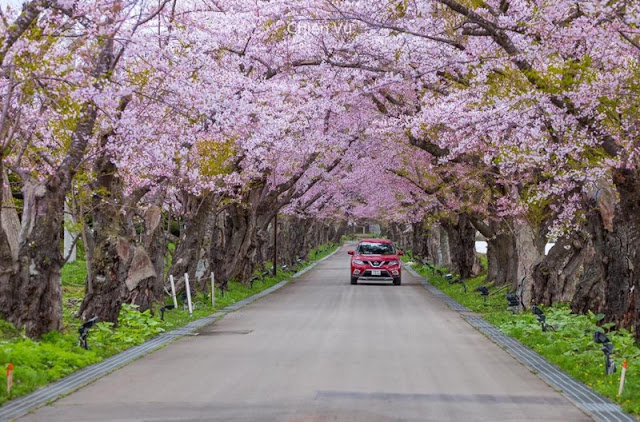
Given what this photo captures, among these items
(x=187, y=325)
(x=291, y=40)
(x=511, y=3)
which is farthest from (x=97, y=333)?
(x=291, y=40)

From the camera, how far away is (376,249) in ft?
129

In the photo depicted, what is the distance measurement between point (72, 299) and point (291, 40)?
916 cm

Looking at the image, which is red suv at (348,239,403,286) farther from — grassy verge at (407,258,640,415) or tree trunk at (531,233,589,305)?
tree trunk at (531,233,589,305)

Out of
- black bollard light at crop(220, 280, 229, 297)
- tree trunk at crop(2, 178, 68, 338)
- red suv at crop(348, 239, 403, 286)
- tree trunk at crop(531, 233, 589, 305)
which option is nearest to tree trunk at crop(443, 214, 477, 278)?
red suv at crop(348, 239, 403, 286)

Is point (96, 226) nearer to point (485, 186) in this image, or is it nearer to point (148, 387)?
point (148, 387)

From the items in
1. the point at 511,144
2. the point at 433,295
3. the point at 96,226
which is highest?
the point at 511,144

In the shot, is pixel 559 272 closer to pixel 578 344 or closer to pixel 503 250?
pixel 503 250

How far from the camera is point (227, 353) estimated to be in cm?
1408

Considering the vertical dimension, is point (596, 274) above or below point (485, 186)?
below

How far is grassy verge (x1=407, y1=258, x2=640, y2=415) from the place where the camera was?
10.7 m

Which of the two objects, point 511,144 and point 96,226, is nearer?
point 96,226

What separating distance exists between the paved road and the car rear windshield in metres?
19.5

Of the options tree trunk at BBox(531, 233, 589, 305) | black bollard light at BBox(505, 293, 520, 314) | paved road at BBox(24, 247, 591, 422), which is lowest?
paved road at BBox(24, 247, 591, 422)

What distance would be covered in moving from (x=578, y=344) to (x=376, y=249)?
25.2 m
